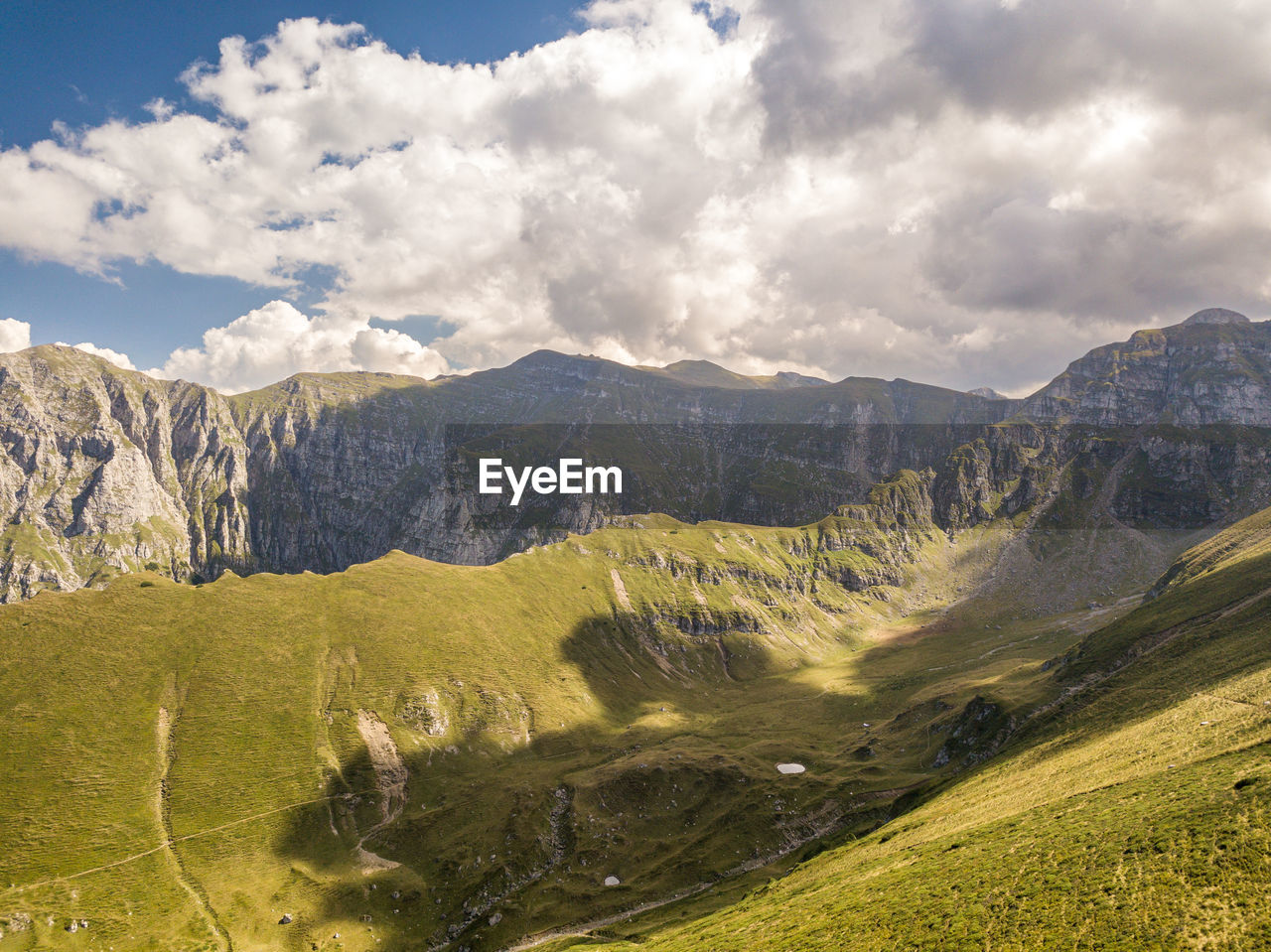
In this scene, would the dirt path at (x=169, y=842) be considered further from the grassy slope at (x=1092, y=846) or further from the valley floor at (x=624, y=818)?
the grassy slope at (x=1092, y=846)

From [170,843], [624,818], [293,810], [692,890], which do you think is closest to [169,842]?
[170,843]

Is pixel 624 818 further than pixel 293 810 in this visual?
Yes

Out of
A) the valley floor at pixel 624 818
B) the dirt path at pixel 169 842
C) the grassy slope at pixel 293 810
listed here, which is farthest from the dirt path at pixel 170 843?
the dirt path at pixel 169 842

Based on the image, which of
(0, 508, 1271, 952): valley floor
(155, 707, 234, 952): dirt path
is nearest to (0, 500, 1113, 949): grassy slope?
(155, 707, 234, 952): dirt path

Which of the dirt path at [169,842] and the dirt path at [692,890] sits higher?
the dirt path at [169,842]

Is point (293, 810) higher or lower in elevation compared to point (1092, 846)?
lower

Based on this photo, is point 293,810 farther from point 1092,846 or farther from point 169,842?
point 1092,846

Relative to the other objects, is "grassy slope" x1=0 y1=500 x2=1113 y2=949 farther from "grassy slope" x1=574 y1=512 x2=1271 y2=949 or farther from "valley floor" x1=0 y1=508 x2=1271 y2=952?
"grassy slope" x1=574 y1=512 x2=1271 y2=949

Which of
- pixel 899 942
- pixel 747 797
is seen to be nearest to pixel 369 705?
pixel 747 797

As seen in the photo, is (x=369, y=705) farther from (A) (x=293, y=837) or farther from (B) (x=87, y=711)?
(B) (x=87, y=711)
